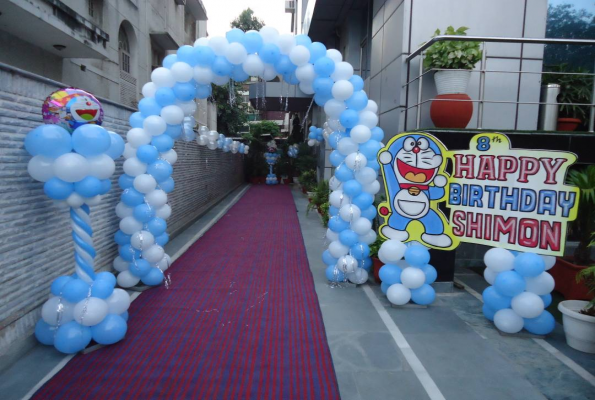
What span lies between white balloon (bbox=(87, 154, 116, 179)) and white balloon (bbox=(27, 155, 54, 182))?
1.08 ft

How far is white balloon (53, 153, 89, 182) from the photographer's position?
3.72 metres

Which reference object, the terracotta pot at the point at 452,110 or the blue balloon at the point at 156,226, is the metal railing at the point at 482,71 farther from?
the blue balloon at the point at 156,226

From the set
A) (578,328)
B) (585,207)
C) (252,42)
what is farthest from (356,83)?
(578,328)

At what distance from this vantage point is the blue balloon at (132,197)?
5633 mm

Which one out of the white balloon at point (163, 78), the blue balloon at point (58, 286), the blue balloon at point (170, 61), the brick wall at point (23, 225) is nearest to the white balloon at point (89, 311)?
the blue balloon at point (58, 286)

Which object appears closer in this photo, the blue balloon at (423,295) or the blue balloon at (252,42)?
the blue balloon at (423,295)

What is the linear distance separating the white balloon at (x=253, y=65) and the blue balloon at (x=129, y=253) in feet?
9.79

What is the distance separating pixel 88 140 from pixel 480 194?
434cm

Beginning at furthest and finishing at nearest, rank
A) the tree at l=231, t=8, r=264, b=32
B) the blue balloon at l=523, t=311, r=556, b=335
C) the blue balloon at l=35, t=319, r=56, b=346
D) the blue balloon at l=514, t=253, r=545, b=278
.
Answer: the tree at l=231, t=8, r=264, b=32 → the blue balloon at l=523, t=311, r=556, b=335 → the blue balloon at l=514, t=253, r=545, b=278 → the blue balloon at l=35, t=319, r=56, b=346

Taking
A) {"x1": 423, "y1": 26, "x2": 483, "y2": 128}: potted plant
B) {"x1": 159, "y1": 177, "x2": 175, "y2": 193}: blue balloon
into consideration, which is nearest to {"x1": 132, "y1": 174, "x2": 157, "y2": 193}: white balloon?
{"x1": 159, "y1": 177, "x2": 175, "y2": 193}: blue balloon

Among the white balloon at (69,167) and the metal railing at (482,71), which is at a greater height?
the metal railing at (482,71)

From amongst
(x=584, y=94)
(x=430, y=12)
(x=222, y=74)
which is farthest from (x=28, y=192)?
(x=584, y=94)

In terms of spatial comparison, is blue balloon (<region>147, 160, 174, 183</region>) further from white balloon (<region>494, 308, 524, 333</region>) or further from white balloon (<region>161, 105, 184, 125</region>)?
white balloon (<region>494, 308, 524, 333</region>)

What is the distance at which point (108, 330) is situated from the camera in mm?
4156
